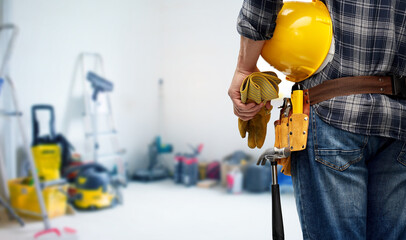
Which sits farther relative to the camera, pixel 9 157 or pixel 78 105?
pixel 78 105

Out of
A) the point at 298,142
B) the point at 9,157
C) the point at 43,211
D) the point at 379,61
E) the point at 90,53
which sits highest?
the point at 90,53

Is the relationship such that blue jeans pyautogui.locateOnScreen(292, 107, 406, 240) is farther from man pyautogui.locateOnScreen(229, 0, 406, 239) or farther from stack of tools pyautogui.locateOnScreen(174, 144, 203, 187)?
stack of tools pyautogui.locateOnScreen(174, 144, 203, 187)

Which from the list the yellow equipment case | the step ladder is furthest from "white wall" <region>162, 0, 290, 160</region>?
the yellow equipment case

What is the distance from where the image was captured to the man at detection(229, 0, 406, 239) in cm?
58

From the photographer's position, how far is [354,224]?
583 millimetres

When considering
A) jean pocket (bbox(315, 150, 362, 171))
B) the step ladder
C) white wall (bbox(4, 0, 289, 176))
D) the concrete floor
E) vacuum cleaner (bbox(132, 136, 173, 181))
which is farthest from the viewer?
vacuum cleaner (bbox(132, 136, 173, 181))

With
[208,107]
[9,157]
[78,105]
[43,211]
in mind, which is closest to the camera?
[43,211]

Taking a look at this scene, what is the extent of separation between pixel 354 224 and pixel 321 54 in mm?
289

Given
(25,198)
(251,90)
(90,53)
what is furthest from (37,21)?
(251,90)

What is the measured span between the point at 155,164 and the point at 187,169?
A: 501 mm

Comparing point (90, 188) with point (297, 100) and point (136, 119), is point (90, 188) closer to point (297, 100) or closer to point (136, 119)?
point (136, 119)

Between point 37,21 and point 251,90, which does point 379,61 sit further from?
point 37,21

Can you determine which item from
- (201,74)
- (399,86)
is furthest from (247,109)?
(201,74)

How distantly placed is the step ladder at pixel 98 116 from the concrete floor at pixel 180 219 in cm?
39
